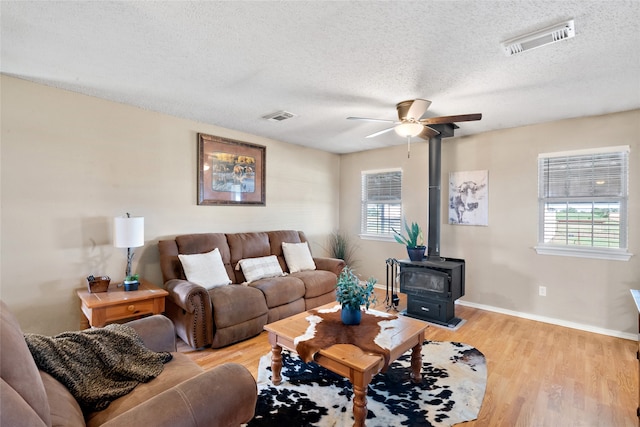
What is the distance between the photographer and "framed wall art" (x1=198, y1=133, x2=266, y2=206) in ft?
12.8

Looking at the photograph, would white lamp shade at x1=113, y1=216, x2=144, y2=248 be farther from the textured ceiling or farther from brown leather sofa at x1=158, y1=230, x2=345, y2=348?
the textured ceiling

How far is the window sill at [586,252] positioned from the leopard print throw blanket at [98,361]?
4144 mm

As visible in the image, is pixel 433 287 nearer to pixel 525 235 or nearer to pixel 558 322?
pixel 525 235

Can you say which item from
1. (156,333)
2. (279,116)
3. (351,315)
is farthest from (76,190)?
(351,315)

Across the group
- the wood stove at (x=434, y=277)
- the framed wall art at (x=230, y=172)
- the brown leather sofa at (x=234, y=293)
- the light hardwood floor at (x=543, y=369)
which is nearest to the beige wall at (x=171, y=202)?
the framed wall art at (x=230, y=172)

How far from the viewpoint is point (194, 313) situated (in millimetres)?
2875

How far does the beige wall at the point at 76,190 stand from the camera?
2627 millimetres

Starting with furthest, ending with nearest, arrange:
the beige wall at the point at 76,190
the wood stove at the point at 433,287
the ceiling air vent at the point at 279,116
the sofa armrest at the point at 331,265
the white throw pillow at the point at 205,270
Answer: the sofa armrest at the point at 331,265
the wood stove at the point at 433,287
the ceiling air vent at the point at 279,116
the white throw pillow at the point at 205,270
the beige wall at the point at 76,190

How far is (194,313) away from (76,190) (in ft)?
5.33

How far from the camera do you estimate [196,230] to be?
12.7 feet

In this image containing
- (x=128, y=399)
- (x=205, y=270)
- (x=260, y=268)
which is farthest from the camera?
(x=260, y=268)

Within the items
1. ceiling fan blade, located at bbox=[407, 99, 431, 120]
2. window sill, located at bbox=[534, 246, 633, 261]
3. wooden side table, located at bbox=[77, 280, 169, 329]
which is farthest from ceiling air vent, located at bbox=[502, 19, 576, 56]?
wooden side table, located at bbox=[77, 280, 169, 329]

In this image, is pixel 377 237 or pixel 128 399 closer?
pixel 128 399

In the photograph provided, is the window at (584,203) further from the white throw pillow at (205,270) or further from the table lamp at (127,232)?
the table lamp at (127,232)
